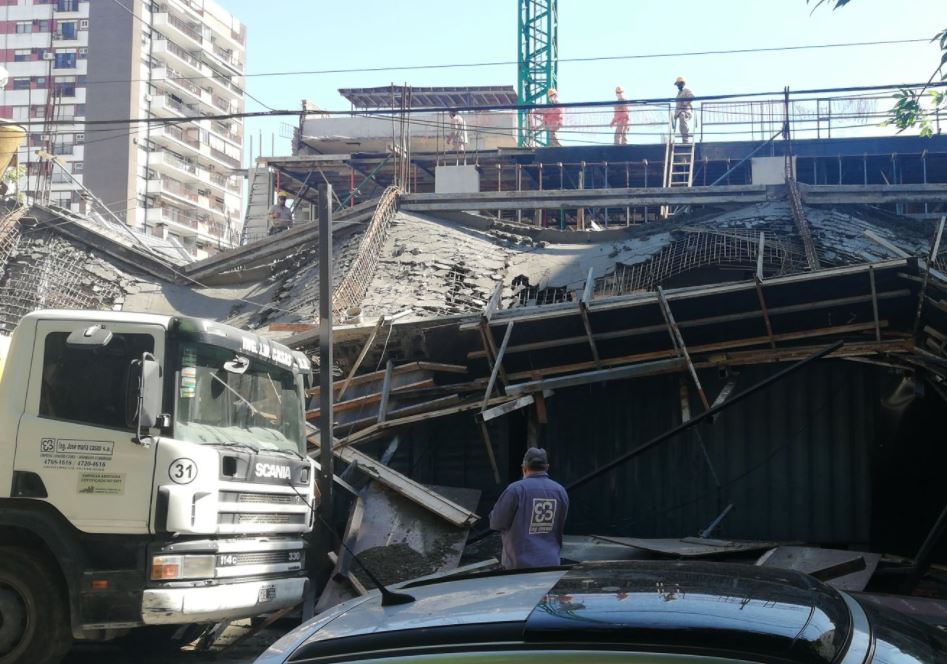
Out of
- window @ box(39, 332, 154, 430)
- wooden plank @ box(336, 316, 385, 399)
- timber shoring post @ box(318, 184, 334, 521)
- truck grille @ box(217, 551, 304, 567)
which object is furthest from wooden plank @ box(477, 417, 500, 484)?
window @ box(39, 332, 154, 430)

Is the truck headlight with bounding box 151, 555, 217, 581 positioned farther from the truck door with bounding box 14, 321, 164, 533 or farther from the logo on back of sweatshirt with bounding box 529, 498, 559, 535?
the logo on back of sweatshirt with bounding box 529, 498, 559, 535

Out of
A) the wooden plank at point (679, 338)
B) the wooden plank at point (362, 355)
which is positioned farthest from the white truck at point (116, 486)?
the wooden plank at point (679, 338)

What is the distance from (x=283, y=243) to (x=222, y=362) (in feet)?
41.5

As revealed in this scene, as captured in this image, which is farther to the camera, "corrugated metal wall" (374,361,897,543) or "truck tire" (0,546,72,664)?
"corrugated metal wall" (374,361,897,543)

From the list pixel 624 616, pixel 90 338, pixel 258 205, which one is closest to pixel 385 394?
pixel 90 338

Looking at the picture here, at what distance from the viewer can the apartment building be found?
7275 centimetres

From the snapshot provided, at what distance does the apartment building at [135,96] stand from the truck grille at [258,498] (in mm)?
63804

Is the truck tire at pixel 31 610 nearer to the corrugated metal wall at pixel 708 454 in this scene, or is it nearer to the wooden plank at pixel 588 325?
the corrugated metal wall at pixel 708 454

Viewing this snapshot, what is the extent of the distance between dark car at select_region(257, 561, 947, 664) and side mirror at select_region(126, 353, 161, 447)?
14.1 feet

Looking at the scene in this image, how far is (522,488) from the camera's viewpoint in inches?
270

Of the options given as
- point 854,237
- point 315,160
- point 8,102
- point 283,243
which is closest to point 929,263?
point 854,237

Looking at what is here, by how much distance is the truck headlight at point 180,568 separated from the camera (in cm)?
698

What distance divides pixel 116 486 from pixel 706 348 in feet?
22.5

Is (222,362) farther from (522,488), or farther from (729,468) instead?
(729,468)
